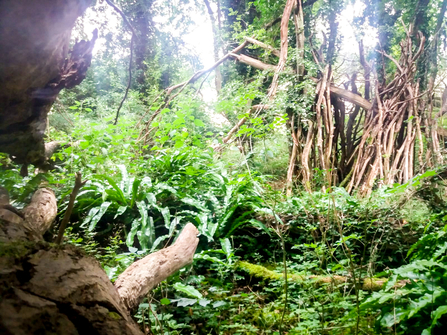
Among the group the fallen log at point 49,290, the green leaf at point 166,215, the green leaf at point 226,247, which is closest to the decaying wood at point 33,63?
the fallen log at point 49,290

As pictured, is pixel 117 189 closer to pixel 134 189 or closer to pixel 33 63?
pixel 134 189

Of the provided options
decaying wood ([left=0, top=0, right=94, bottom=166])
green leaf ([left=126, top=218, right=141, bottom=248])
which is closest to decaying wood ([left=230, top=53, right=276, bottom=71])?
green leaf ([left=126, top=218, right=141, bottom=248])

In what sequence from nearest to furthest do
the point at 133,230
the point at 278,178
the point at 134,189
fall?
the point at 133,230 → the point at 134,189 → the point at 278,178

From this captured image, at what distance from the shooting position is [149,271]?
1388 mm

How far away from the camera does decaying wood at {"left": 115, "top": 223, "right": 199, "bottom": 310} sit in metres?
1.24

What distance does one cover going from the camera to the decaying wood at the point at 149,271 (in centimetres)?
124

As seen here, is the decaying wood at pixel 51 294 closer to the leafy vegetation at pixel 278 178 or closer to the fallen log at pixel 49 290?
the fallen log at pixel 49 290

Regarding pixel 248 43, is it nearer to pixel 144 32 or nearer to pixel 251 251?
pixel 144 32

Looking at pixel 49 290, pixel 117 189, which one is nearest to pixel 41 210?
pixel 117 189

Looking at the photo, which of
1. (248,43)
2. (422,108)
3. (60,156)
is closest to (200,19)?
(248,43)

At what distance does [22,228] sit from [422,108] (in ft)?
17.0

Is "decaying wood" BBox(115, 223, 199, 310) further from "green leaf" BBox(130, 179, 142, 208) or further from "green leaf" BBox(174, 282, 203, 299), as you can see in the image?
"green leaf" BBox(130, 179, 142, 208)

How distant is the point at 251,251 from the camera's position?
296 centimetres

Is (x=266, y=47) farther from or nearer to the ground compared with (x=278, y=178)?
farther from the ground
